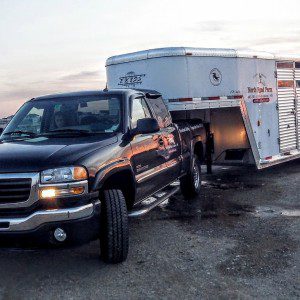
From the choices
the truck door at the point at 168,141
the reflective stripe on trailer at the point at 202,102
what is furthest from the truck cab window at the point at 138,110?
the reflective stripe on trailer at the point at 202,102

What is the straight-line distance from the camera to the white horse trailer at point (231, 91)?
9539mm

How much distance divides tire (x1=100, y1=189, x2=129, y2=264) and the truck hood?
1.89 ft

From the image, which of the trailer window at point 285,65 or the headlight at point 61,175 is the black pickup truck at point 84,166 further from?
the trailer window at point 285,65

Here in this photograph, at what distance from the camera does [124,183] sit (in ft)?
18.8

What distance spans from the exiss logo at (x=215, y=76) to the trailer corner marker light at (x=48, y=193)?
6079mm

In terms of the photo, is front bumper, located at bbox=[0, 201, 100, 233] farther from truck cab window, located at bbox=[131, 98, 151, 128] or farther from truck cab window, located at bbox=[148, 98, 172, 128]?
truck cab window, located at bbox=[148, 98, 172, 128]

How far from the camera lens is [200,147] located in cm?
946

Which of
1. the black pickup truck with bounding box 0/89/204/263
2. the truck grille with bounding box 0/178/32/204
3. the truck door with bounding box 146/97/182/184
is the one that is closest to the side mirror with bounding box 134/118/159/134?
the black pickup truck with bounding box 0/89/204/263

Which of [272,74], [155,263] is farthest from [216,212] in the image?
[272,74]

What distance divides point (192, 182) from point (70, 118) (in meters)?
3.44

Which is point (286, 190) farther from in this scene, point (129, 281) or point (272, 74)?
point (129, 281)

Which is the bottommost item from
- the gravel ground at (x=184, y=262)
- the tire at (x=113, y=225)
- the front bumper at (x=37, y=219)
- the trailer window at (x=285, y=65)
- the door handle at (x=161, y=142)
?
the gravel ground at (x=184, y=262)

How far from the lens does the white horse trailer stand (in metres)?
9.54

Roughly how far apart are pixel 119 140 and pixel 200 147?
415 centimetres
